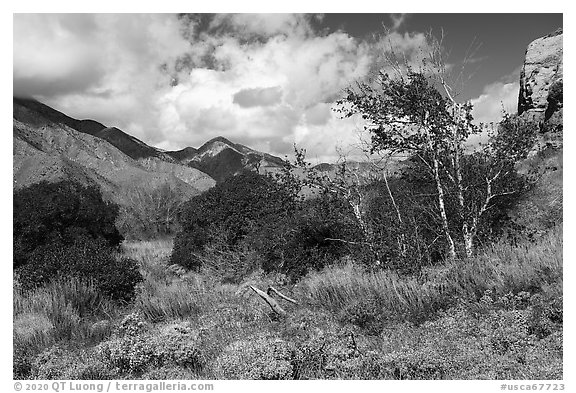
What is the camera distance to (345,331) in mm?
5133

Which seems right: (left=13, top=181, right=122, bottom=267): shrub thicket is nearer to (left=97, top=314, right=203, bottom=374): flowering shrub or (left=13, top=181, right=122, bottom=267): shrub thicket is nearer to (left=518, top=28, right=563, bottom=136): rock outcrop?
(left=97, top=314, right=203, bottom=374): flowering shrub

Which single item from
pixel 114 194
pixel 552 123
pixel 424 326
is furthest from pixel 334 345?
pixel 114 194

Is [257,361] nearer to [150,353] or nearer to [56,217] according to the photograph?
[150,353]

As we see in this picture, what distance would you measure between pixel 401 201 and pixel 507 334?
381 cm

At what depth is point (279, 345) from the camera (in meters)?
4.54

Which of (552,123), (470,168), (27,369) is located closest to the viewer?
(27,369)

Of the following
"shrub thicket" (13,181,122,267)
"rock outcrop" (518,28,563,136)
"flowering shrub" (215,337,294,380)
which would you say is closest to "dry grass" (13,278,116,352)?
"flowering shrub" (215,337,294,380)

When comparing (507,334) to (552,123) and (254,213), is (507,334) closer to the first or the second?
(254,213)

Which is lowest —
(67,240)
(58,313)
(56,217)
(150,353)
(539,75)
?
(150,353)

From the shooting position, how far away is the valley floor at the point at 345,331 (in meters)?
4.15

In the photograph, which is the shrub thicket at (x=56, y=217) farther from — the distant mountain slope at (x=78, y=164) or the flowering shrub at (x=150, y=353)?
the distant mountain slope at (x=78, y=164)

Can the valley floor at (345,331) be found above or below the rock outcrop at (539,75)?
below

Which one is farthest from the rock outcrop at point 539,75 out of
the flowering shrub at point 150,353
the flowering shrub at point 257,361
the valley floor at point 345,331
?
the flowering shrub at point 150,353

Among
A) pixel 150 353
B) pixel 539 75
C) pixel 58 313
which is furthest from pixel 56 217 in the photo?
pixel 539 75
